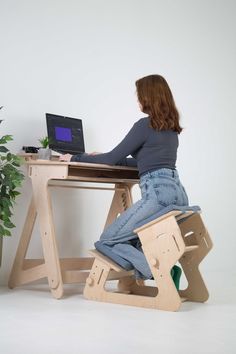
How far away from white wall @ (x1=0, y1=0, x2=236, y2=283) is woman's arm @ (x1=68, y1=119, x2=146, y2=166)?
0.76 m

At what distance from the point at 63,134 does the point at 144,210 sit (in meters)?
0.91

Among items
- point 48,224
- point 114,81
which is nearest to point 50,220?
point 48,224

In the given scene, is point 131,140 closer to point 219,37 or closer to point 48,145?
point 48,145

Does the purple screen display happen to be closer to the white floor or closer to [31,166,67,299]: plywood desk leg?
[31,166,67,299]: plywood desk leg

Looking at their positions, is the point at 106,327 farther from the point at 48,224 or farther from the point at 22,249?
the point at 22,249

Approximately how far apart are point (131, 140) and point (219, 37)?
2540mm

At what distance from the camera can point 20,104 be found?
377cm

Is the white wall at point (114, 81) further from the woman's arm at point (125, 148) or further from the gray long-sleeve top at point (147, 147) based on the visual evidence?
the gray long-sleeve top at point (147, 147)

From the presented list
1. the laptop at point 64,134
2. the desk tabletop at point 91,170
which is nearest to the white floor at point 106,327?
the desk tabletop at point 91,170

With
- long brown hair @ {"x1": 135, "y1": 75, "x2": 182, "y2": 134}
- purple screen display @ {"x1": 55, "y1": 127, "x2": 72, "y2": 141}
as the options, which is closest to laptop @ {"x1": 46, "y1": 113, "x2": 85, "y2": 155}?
purple screen display @ {"x1": 55, "y1": 127, "x2": 72, "y2": 141}

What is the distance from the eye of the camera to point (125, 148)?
3.13m

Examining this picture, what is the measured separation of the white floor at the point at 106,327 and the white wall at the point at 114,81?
1009 millimetres

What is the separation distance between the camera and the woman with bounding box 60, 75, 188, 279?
306 centimetres

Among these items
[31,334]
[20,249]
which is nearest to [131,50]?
[20,249]
